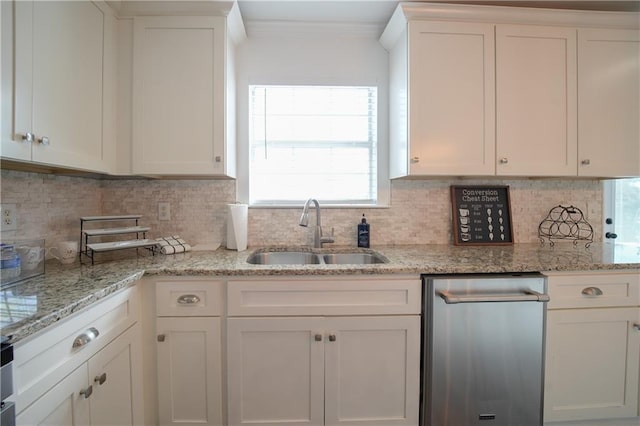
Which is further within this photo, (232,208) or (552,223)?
(552,223)

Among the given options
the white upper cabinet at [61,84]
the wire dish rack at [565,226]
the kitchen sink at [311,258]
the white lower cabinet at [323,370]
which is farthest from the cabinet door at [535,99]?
the white upper cabinet at [61,84]

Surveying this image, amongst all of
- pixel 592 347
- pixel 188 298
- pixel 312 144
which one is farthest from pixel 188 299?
pixel 592 347

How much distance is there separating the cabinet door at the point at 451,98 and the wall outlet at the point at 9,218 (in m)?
2.00

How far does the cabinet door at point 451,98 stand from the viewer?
1.67 meters

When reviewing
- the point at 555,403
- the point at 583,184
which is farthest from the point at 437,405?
the point at 583,184

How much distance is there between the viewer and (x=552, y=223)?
208cm

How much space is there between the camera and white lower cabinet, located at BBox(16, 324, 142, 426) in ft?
2.71

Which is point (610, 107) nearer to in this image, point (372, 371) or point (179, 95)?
point (372, 371)

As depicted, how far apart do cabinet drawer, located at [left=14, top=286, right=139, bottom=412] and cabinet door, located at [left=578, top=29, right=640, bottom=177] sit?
2568 mm

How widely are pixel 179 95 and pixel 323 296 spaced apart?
4.41ft

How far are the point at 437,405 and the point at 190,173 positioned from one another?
1.75 meters

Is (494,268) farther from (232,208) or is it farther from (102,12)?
(102,12)

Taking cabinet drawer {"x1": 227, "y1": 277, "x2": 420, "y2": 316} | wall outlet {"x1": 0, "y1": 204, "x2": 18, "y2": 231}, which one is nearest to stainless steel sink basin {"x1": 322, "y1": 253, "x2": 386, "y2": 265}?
cabinet drawer {"x1": 227, "y1": 277, "x2": 420, "y2": 316}

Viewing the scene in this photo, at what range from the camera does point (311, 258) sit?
6.21 ft
